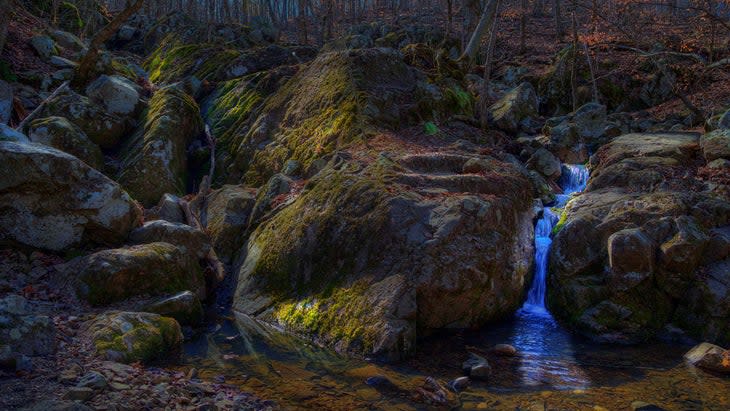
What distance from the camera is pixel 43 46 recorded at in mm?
15523

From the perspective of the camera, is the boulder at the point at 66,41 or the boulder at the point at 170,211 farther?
the boulder at the point at 66,41

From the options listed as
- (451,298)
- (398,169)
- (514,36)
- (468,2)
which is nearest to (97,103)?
(398,169)

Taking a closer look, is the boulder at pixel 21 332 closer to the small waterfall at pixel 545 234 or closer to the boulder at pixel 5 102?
the small waterfall at pixel 545 234

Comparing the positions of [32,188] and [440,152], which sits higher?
[440,152]

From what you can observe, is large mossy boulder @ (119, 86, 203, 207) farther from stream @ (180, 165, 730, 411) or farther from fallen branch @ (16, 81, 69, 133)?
stream @ (180, 165, 730, 411)

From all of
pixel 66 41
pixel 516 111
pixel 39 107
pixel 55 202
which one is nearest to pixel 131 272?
pixel 55 202

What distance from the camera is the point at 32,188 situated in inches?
339

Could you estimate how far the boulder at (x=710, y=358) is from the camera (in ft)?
23.1

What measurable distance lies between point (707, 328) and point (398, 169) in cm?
591

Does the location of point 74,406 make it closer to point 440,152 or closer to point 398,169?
point 398,169

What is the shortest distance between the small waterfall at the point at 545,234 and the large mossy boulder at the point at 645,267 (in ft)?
0.78

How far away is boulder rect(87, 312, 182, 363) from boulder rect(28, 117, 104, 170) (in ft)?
21.9

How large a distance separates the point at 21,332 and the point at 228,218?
19.7 ft

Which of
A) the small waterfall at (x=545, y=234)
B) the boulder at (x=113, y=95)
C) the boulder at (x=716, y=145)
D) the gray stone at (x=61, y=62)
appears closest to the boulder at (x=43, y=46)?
the gray stone at (x=61, y=62)
